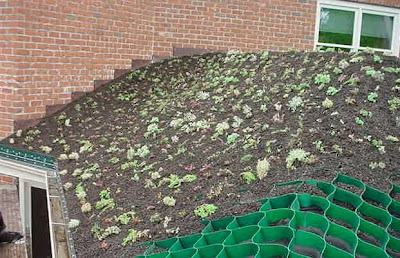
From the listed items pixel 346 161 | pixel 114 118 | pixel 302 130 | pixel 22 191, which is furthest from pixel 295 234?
pixel 22 191

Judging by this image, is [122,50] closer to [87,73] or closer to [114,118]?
[87,73]

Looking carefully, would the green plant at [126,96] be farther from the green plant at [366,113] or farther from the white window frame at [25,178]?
the green plant at [366,113]

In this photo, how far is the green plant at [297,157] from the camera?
3491 millimetres

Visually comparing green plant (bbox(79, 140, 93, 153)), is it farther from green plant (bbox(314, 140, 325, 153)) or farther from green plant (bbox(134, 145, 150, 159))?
green plant (bbox(314, 140, 325, 153))

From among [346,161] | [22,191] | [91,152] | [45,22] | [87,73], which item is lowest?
[22,191]

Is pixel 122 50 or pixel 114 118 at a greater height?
pixel 122 50

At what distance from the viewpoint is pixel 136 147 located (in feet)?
16.5

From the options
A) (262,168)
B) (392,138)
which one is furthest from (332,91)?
(262,168)

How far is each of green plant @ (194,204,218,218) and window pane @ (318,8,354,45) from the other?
789 cm

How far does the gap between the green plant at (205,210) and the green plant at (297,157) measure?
73 cm

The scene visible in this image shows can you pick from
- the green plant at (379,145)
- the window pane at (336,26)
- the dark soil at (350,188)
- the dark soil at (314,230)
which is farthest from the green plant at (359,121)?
the window pane at (336,26)

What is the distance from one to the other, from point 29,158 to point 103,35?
2.75 meters

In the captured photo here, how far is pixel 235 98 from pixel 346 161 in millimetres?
2151

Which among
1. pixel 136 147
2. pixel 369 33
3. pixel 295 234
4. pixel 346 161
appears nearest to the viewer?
pixel 295 234
